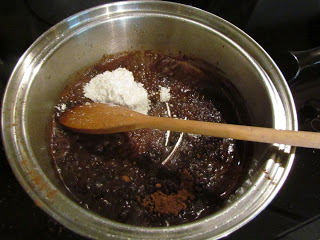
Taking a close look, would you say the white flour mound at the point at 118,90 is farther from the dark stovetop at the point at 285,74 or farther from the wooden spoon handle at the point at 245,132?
the dark stovetop at the point at 285,74

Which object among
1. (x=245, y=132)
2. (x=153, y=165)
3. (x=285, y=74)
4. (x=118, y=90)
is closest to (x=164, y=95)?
(x=118, y=90)

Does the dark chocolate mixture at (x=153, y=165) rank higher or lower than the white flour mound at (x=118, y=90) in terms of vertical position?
lower

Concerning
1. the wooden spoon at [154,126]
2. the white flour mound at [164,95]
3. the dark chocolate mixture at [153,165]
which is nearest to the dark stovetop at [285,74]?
the dark chocolate mixture at [153,165]

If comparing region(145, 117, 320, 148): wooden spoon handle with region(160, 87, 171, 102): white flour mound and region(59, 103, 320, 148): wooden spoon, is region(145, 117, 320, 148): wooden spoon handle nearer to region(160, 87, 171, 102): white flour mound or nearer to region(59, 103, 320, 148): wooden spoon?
region(59, 103, 320, 148): wooden spoon

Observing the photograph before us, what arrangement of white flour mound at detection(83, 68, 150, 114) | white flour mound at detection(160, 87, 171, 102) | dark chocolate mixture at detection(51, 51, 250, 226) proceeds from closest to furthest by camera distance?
dark chocolate mixture at detection(51, 51, 250, 226)
white flour mound at detection(83, 68, 150, 114)
white flour mound at detection(160, 87, 171, 102)

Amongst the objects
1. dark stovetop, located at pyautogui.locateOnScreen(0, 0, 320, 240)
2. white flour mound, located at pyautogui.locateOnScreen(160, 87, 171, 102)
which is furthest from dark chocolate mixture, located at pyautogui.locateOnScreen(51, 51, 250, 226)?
dark stovetop, located at pyautogui.locateOnScreen(0, 0, 320, 240)

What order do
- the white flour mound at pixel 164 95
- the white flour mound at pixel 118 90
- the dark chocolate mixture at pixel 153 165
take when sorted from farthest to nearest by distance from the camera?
1. the white flour mound at pixel 164 95
2. the white flour mound at pixel 118 90
3. the dark chocolate mixture at pixel 153 165

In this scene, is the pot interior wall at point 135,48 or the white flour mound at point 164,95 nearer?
the pot interior wall at point 135,48

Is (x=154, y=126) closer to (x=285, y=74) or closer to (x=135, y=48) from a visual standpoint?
(x=135, y=48)
